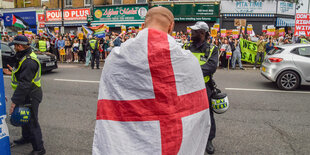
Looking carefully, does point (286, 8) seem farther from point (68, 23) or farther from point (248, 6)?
→ point (68, 23)

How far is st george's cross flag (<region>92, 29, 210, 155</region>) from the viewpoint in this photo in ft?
5.45

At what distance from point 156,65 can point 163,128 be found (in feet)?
1.29

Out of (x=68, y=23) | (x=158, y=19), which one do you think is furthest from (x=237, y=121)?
(x=68, y=23)

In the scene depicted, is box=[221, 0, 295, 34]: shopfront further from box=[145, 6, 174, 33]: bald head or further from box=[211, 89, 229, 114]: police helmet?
box=[145, 6, 174, 33]: bald head

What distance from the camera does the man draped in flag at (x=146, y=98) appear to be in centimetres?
166

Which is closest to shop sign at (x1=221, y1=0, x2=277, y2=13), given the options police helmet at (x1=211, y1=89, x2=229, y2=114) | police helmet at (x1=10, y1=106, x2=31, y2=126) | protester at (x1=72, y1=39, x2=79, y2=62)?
protester at (x1=72, y1=39, x2=79, y2=62)

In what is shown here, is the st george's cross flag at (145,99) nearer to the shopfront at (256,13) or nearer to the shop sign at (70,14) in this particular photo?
the shopfront at (256,13)

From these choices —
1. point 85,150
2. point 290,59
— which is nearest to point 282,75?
point 290,59

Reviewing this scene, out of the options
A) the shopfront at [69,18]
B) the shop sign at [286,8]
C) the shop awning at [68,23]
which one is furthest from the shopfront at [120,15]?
the shop sign at [286,8]

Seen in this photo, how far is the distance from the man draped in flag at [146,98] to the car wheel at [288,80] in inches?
323

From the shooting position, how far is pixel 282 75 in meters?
8.92

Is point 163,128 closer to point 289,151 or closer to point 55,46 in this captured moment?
point 289,151

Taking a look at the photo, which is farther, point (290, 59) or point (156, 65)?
point (290, 59)

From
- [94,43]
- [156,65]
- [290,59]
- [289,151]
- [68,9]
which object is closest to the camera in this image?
[156,65]
